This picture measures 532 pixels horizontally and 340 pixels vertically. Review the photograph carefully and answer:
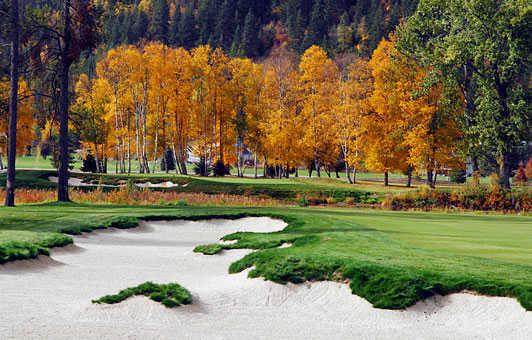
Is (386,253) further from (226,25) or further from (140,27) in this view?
(140,27)

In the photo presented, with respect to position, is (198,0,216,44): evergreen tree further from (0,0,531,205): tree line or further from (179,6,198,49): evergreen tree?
(0,0,531,205): tree line

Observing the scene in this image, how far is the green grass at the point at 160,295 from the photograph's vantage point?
12.2 m

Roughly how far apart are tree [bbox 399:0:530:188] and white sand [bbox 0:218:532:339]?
3313 cm

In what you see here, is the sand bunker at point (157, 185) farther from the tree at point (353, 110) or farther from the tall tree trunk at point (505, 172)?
the tall tree trunk at point (505, 172)

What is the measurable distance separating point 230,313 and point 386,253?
197 inches

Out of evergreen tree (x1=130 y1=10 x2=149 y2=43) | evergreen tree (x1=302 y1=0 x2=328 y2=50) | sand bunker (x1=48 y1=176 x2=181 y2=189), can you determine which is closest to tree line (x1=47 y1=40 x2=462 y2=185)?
sand bunker (x1=48 y1=176 x2=181 y2=189)

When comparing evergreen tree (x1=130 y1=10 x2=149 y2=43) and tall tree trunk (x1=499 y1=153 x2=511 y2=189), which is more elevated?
evergreen tree (x1=130 y1=10 x2=149 y2=43)

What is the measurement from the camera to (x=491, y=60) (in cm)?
4403

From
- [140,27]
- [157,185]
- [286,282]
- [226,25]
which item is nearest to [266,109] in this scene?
[157,185]

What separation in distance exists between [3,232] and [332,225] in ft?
35.9

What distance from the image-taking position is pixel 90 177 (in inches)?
2135

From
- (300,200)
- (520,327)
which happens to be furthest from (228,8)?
(520,327)

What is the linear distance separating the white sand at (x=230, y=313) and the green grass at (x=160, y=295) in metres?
0.14

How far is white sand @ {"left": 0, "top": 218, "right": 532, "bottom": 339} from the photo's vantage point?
10883 mm
